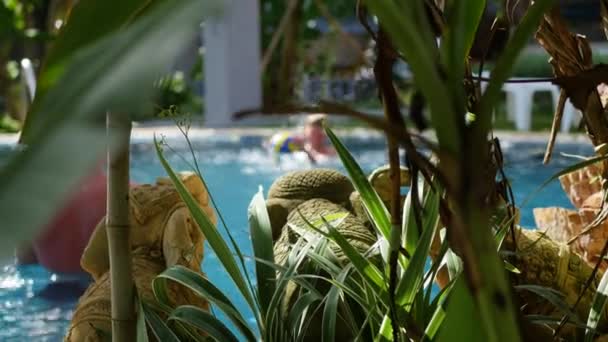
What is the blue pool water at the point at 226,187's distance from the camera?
3297mm

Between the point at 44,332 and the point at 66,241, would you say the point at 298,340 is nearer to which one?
the point at 44,332

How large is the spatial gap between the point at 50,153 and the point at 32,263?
13.2ft

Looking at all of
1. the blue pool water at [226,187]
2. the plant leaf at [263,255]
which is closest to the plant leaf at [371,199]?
the plant leaf at [263,255]

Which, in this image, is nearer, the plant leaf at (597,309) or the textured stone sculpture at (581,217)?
the plant leaf at (597,309)

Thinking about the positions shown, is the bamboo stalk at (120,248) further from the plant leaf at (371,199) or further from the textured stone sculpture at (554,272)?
the textured stone sculpture at (554,272)

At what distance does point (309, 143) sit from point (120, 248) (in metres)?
7.25

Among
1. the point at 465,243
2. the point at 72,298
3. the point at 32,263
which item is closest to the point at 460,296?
the point at 465,243

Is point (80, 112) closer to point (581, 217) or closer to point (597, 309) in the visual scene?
point (597, 309)

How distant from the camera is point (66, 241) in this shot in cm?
392

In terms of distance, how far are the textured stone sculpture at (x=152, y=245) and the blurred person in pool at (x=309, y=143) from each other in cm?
546

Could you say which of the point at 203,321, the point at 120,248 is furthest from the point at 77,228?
the point at 120,248

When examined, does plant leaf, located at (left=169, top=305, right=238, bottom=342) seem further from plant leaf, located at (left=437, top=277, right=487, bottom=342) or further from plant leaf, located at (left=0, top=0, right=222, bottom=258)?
plant leaf, located at (left=0, top=0, right=222, bottom=258)

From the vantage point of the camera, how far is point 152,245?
7.77ft

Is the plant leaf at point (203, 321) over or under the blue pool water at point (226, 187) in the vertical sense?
over
